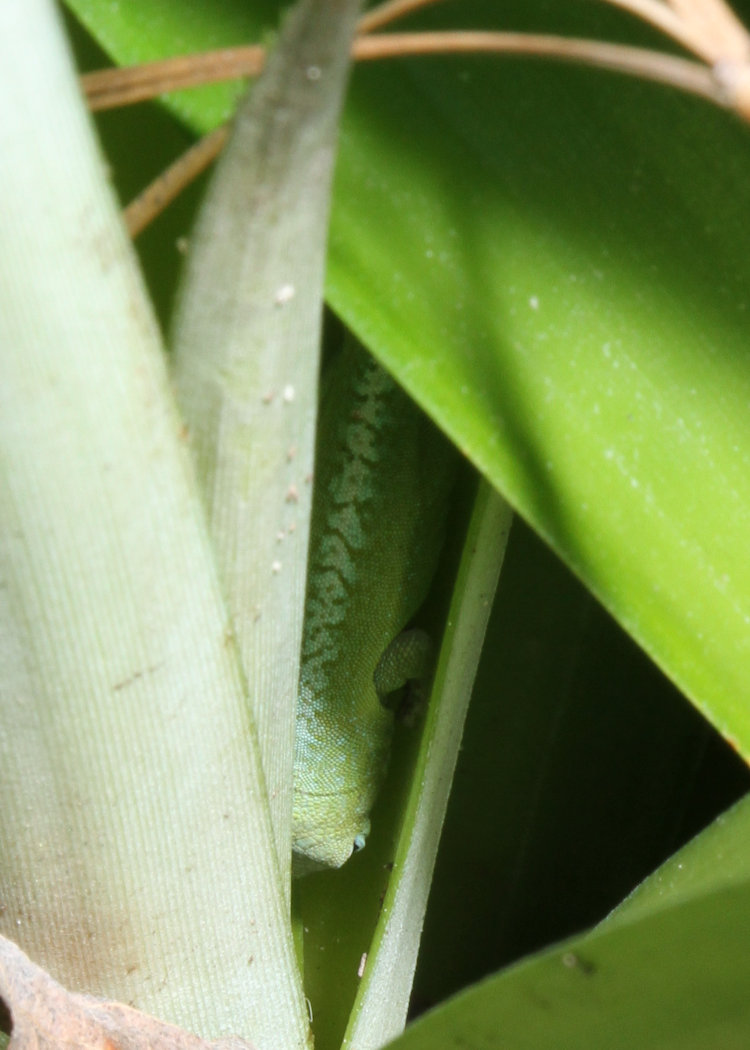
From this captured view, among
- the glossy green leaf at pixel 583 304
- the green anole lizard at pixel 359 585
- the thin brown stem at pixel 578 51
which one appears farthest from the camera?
the green anole lizard at pixel 359 585

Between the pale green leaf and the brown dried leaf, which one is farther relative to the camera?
the brown dried leaf

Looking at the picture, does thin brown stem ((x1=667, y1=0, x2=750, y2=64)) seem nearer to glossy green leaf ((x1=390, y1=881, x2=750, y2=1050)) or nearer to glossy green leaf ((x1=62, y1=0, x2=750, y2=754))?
glossy green leaf ((x1=62, y1=0, x2=750, y2=754))

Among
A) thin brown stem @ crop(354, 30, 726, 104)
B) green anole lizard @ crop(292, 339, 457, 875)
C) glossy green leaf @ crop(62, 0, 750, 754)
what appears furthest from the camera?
green anole lizard @ crop(292, 339, 457, 875)

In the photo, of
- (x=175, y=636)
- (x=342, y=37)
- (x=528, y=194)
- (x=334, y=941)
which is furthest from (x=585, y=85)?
(x=334, y=941)

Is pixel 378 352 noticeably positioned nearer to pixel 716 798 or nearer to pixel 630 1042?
pixel 630 1042

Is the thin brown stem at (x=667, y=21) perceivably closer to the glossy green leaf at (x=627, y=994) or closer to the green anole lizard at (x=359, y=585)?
the glossy green leaf at (x=627, y=994)

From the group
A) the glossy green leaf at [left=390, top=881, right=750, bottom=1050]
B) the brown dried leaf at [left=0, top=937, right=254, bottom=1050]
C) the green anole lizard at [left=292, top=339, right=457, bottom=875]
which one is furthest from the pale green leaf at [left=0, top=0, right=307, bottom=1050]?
the green anole lizard at [left=292, top=339, right=457, bottom=875]

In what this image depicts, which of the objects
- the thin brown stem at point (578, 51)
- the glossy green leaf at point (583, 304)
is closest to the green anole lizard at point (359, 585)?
the glossy green leaf at point (583, 304)
